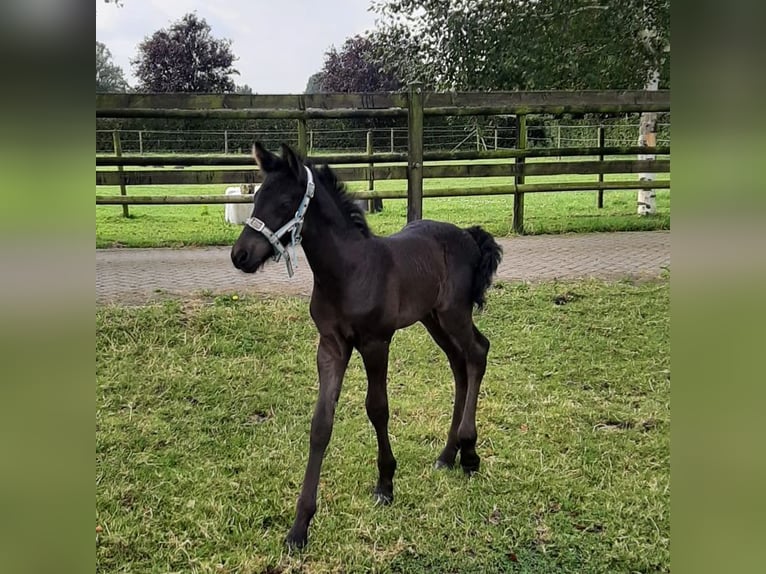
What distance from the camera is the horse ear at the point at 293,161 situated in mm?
2174

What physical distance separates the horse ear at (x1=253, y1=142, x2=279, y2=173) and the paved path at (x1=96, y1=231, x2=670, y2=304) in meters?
3.27

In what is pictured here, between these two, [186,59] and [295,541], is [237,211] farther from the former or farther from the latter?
[186,59]

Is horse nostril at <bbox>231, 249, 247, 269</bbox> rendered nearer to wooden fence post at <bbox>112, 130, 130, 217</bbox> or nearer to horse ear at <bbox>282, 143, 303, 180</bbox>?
horse ear at <bbox>282, 143, 303, 180</bbox>

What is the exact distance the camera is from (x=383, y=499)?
2734 millimetres

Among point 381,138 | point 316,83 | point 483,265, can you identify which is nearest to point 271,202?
point 483,265

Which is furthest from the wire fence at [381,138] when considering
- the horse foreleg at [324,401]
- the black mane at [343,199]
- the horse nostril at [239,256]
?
the horse nostril at [239,256]

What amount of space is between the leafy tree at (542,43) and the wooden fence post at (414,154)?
16.3 ft

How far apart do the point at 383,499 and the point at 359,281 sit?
0.99m

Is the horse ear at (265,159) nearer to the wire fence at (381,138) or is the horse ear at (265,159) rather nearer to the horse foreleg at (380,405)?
the horse foreleg at (380,405)
